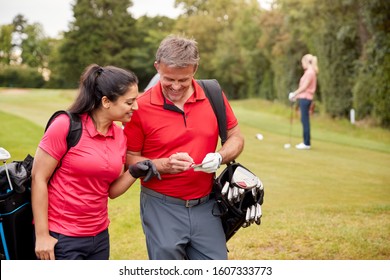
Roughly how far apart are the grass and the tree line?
5.03ft

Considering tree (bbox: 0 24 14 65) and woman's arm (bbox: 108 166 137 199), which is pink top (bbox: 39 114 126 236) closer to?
woman's arm (bbox: 108 166 137 199)

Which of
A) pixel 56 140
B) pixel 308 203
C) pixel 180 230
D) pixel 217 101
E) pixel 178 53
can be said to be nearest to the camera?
pixel 56 140

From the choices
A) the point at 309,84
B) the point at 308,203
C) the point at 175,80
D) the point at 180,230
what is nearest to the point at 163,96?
the point at 175,80

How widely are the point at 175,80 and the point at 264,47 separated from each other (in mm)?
27022

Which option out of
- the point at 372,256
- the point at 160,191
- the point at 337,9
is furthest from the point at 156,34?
the point at 160,191

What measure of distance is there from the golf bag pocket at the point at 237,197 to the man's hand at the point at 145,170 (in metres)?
0.40

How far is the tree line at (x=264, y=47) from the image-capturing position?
991 centimetres

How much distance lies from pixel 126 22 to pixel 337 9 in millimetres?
6362

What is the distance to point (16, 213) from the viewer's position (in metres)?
2.74

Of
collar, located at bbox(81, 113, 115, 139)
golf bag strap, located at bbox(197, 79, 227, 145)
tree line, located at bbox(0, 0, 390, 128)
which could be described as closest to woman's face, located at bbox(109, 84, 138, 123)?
collar, located at bbox(81, 113, 115, 139)

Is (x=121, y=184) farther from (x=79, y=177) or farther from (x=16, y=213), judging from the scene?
(x=16, y=213)

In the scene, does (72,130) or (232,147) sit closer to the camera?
(72,130)

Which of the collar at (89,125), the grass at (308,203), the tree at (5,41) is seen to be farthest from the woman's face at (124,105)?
the tree at (5,41)

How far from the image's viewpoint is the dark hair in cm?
279
